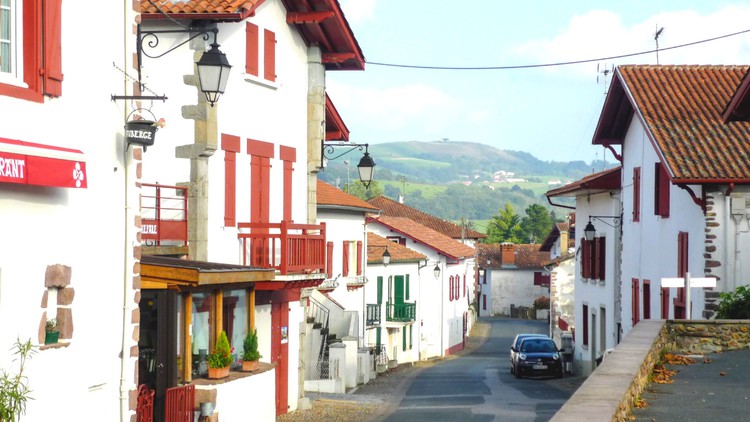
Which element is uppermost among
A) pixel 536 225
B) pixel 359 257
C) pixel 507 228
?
pixel 536 225

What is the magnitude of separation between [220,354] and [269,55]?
862 cm

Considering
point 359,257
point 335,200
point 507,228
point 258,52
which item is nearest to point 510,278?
point 507,228

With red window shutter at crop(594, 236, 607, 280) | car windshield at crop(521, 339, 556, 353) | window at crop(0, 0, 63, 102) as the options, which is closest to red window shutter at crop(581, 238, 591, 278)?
red window shutter at crop(594, 236, 607, 280)

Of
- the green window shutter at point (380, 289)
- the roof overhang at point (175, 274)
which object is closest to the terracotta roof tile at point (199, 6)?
the roof overhang at point (175, 274)

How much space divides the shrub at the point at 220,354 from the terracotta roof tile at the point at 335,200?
75.7ft

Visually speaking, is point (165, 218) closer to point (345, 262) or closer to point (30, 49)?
point (30, 49)

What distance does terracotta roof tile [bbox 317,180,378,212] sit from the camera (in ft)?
135

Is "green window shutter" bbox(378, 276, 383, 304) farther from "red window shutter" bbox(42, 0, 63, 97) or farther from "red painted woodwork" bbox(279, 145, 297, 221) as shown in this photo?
"red window shutter" bbox(42, 0, 63, 97)

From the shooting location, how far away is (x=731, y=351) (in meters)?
19.5

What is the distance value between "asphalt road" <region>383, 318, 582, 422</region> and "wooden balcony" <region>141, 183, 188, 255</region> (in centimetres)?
737

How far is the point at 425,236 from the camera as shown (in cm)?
6353

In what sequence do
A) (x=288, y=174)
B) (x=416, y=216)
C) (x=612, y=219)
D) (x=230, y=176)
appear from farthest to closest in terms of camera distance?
(x=416, y=216) → (x=612, y=219) → (x=288, y=174) → (x=230, y=176)

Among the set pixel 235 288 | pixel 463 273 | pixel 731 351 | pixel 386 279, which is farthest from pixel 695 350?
pixel 463 273

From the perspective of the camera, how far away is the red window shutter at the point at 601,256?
39778 mm
